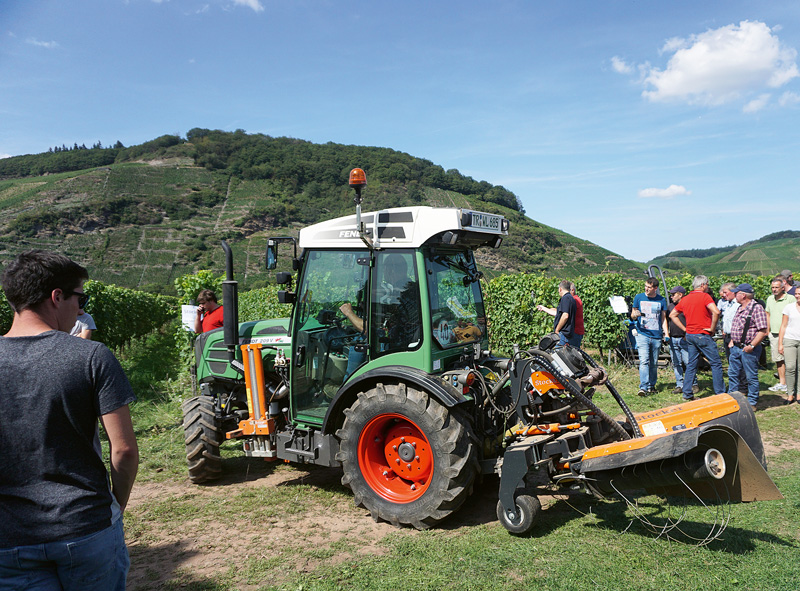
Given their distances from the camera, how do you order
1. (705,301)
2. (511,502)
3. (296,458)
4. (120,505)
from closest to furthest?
(120,505) → (511,502) → (296,458) → (705,301)

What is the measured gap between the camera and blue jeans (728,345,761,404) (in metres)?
7.39

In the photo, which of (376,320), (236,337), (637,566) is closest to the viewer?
(637,566)

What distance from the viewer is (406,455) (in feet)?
14.4

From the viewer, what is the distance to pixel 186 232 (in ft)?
201

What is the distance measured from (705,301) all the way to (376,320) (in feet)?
17.7

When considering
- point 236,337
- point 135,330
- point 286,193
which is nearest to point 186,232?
point 286,193

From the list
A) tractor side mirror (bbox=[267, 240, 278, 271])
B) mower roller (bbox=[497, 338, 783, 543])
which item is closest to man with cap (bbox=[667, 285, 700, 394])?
mower roller (bbox=[497, 338, 783, 543])

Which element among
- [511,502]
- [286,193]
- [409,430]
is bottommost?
[511,502]

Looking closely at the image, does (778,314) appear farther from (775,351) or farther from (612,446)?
(612,446)

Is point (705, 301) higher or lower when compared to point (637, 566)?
higher

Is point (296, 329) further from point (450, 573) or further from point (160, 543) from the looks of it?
point (450, 573)

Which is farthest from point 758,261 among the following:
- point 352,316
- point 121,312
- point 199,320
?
point 352,316

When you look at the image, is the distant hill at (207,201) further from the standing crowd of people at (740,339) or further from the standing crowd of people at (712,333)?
the standing crowd of people at (740,339)

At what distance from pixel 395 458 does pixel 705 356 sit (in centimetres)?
546
